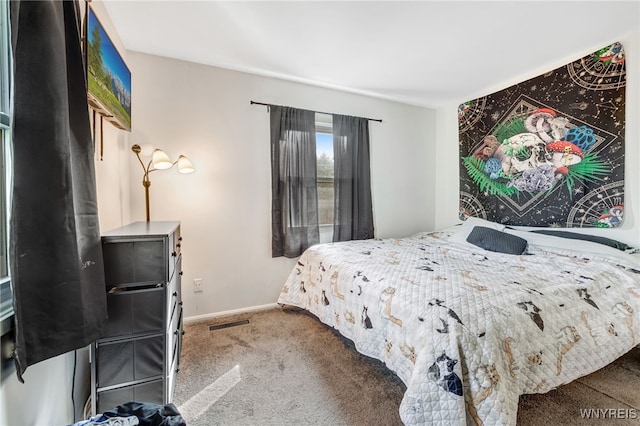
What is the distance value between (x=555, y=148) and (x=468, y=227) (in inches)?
39.5

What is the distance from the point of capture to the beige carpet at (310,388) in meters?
1.40

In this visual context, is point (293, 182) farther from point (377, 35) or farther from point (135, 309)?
point (135, 309)

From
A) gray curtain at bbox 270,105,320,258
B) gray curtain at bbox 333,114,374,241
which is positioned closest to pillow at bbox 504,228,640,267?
gray curtain at bbox 333,114,374,241

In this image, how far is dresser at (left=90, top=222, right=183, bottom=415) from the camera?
1.18m

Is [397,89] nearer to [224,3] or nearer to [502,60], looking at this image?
[502,60]

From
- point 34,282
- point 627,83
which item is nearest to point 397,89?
point 627,83

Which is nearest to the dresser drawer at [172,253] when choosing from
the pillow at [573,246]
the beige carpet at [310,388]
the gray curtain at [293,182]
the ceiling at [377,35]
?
the beige carpet at [310,388]

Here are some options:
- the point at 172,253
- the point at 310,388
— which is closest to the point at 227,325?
the point at 310,388

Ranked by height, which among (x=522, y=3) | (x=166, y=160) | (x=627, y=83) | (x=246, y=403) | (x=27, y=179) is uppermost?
(x=522, y=3)

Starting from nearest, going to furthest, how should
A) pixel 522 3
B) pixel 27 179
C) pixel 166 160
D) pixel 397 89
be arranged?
pixel 27 179 < pixel 522 3 < pixel 166 160 < pixel 397 89

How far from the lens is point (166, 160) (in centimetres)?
201

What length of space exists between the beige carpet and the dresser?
0.35 m

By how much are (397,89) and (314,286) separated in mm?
2322

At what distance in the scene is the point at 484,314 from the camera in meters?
1.18
